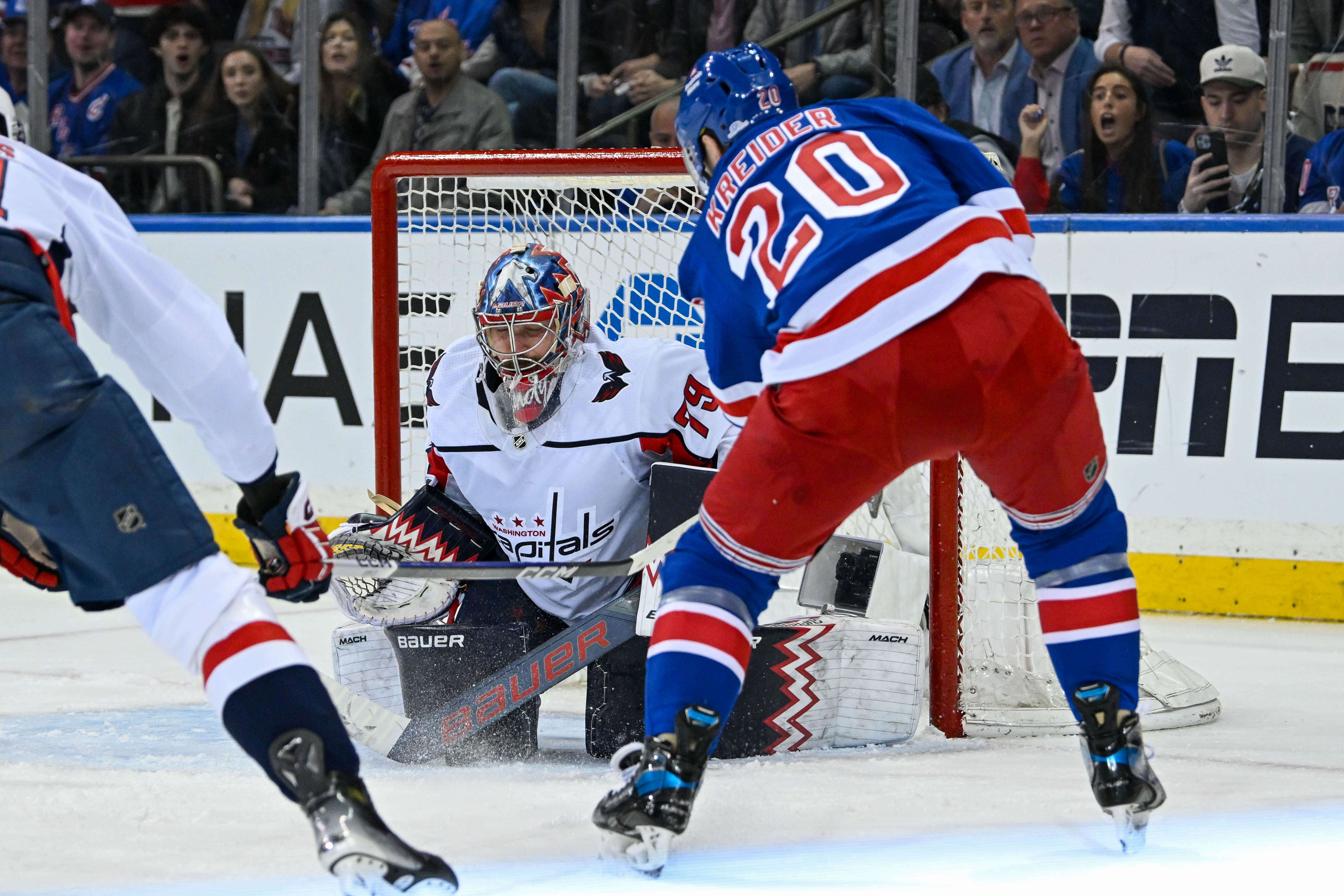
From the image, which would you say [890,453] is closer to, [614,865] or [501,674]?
[614,865]

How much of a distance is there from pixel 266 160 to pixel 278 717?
12.9ft

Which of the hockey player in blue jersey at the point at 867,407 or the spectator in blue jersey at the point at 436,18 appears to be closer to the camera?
the hockey player in blue jersey at the point at 867,407

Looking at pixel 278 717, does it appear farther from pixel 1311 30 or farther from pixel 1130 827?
pixel 1311 30

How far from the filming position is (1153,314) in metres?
4.03

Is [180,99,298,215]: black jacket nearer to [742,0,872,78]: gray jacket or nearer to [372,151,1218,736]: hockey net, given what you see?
[372,151,1218,736]: hockey net

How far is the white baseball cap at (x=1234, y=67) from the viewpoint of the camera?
413 centimetres

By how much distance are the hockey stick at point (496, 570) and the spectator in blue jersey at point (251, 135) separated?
3.07 metres

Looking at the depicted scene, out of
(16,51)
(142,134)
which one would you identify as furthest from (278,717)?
(16,51)

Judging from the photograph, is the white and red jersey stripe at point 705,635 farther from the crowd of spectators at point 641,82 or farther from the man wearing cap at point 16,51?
the man wearing cap at point 16,51

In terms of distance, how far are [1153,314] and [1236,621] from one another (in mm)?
891

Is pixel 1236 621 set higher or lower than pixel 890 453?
lower

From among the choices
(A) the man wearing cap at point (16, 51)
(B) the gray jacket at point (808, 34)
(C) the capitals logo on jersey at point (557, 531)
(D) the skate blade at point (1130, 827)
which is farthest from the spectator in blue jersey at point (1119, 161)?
(A) the man wearing cap at point (16, 51)

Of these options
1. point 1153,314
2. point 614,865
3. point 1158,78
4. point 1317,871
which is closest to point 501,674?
point 614,865

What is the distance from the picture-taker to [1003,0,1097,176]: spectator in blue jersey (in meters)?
4.32
